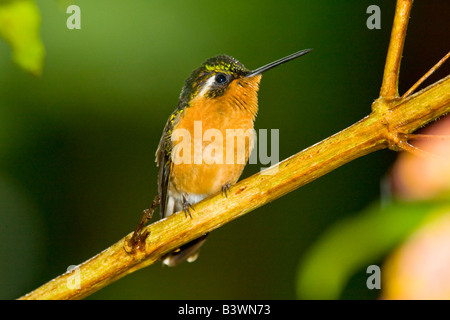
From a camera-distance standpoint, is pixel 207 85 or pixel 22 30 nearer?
pixel 22 30

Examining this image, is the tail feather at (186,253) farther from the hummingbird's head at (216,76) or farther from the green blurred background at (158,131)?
the green blurred background at (158,131)

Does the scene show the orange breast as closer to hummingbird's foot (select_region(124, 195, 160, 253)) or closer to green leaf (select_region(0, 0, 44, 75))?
hummingbird's foot (select_region(124, 195, 160, 253))

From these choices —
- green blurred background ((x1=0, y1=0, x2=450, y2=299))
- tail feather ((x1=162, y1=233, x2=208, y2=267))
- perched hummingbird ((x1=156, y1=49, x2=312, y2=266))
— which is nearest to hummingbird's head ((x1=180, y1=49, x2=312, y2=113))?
perched hummingbird ((x1=156, y1=49, x2=312, y2=266))

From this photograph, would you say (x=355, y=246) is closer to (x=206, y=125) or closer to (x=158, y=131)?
(x=206, y=125)

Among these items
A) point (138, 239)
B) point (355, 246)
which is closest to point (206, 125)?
point (138, 239)

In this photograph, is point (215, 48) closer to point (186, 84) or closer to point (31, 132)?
point (186, 84)

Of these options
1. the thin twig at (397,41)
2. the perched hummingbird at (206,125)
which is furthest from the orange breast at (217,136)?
the thin twig at (397,41)
